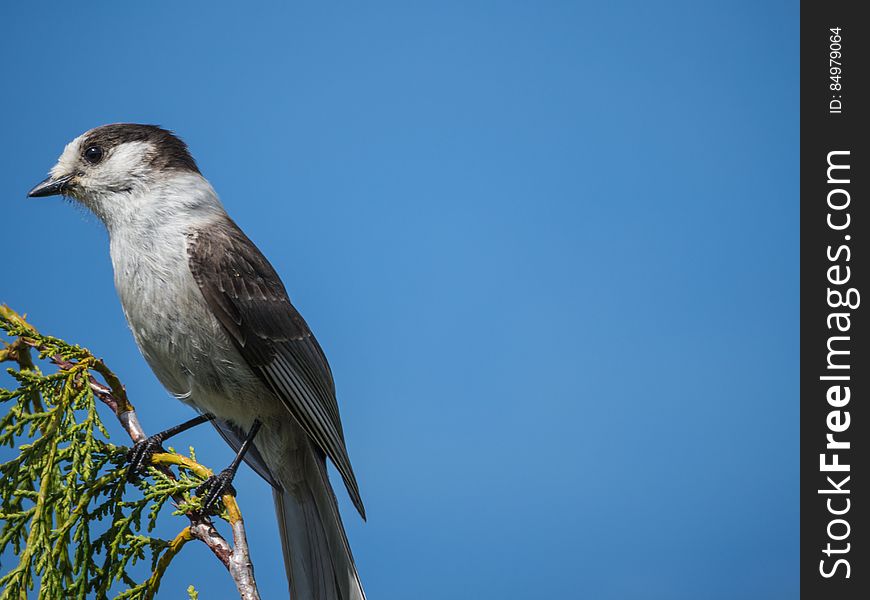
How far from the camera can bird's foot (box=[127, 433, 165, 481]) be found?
2.55 m

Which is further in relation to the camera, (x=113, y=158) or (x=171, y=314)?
(x=113, y=158)

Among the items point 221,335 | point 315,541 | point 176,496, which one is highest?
point 221,335

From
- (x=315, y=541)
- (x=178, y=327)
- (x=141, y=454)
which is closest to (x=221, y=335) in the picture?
(x=178, y=327)

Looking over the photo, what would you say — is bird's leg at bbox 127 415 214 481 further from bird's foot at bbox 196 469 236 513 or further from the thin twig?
bird's foot at bbox 196 469 236 513

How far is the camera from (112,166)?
290cm

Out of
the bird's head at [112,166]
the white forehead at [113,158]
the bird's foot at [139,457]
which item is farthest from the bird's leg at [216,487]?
the white forehead at [113,158]

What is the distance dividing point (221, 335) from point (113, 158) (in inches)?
30.0

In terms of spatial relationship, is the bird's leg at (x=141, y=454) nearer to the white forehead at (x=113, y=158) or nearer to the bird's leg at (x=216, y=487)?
the bird's leg at (x=216, y=487)

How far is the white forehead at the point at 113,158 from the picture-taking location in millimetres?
2896

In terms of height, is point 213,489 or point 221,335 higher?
point 221,335

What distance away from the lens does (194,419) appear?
2.93m

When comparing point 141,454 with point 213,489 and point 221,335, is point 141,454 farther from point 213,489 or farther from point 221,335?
point 221,335

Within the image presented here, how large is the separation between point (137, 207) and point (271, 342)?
23.8 inches
